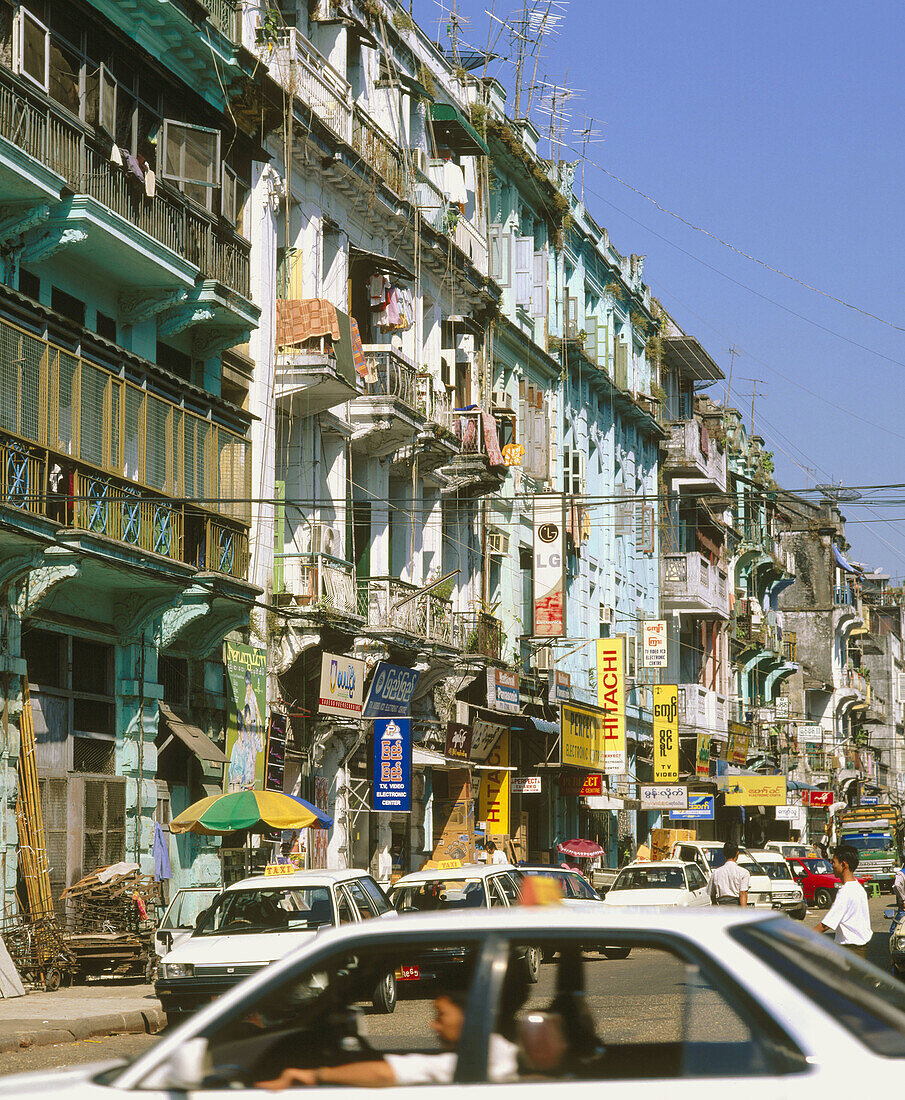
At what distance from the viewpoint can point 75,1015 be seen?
53.4 ft

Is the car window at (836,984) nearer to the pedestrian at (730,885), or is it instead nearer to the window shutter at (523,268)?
the pedestrian at (730,885)

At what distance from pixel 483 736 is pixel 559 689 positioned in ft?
12.0

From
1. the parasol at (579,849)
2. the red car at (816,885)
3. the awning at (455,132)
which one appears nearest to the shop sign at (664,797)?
the red car at (816,885)

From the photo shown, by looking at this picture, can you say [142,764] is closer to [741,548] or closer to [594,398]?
[594,398]

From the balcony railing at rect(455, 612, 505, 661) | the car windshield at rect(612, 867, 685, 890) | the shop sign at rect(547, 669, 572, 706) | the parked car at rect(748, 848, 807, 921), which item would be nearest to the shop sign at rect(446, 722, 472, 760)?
the balcony railing at rect(455, 612, 505, 661)

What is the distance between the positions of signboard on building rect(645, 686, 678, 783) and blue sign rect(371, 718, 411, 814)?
21642mm

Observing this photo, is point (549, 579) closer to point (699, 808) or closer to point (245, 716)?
point (699, 808)

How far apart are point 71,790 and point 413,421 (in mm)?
12385

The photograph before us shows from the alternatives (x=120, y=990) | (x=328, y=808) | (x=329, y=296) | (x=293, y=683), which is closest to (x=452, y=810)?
(x=328, y=808)

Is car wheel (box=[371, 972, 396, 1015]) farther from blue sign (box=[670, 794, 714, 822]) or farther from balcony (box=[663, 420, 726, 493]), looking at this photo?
balcony (box=[663, 420, 726, 493])

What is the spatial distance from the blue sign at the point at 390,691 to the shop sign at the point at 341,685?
1.26 ft

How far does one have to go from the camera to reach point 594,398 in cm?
5084

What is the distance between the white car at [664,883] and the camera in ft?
92.5

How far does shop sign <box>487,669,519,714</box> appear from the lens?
36000 mm
